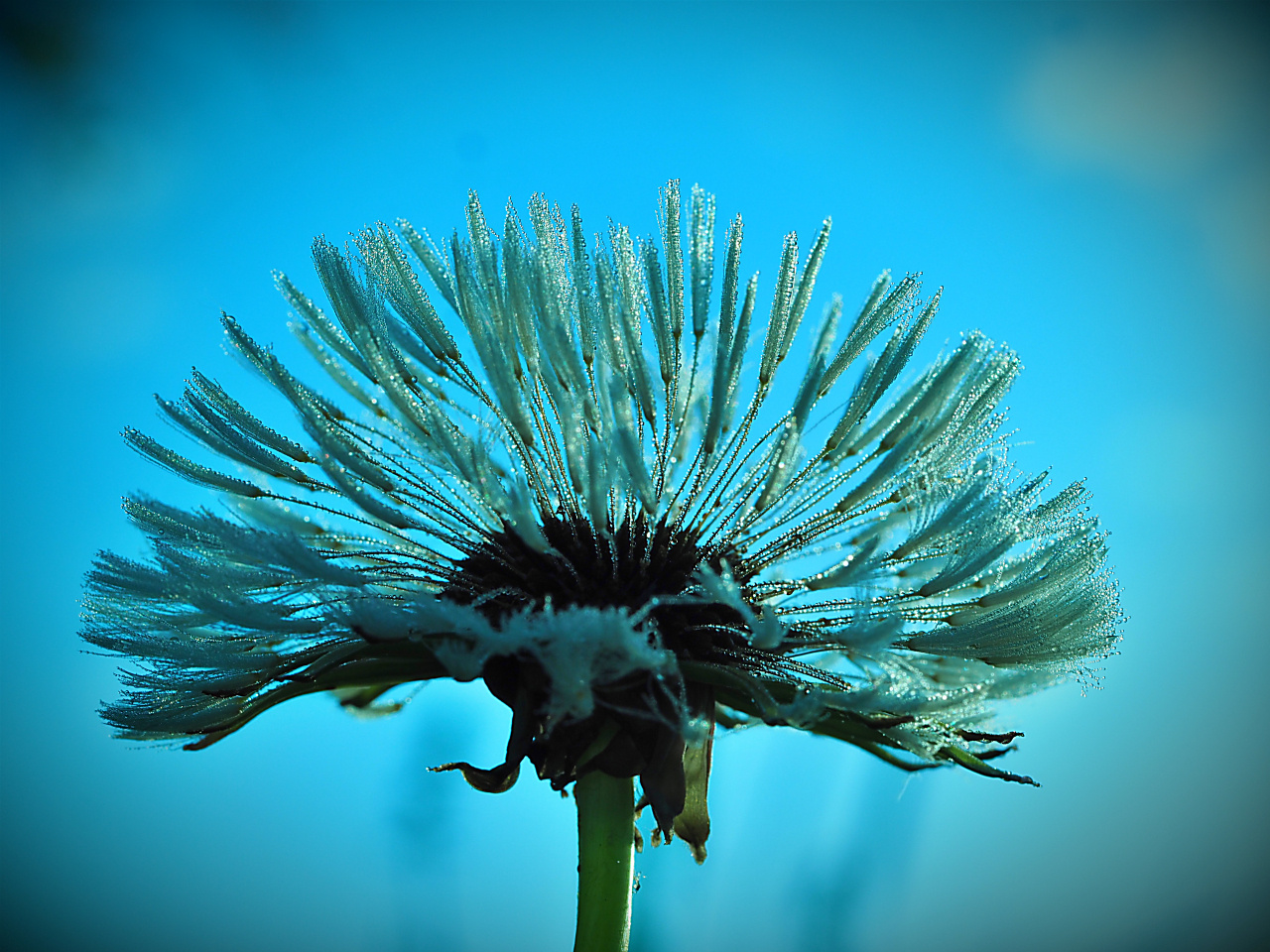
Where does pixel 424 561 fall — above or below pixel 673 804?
Answer: above

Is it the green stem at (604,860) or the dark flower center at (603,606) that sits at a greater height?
the dark flower center at (603,606)

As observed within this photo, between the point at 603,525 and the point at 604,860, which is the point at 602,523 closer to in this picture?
the point at 603,525

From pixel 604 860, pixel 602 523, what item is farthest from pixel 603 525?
pixel 604 860

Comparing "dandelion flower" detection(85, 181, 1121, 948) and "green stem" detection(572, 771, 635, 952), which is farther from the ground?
"dandelion flower" detection(85, 181, 1121, 948)

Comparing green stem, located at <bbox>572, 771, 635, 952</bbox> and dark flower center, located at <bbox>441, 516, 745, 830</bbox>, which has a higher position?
dark flower center, located at <bbox>441, 516, 745, 830</bbox>

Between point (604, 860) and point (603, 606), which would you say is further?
point (604, 860)

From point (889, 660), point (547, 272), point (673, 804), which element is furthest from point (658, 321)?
point (673, 804)

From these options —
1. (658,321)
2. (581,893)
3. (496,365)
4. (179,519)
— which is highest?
(658,321)

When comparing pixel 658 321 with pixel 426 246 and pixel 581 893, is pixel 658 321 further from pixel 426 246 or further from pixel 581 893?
pixel 581 893
